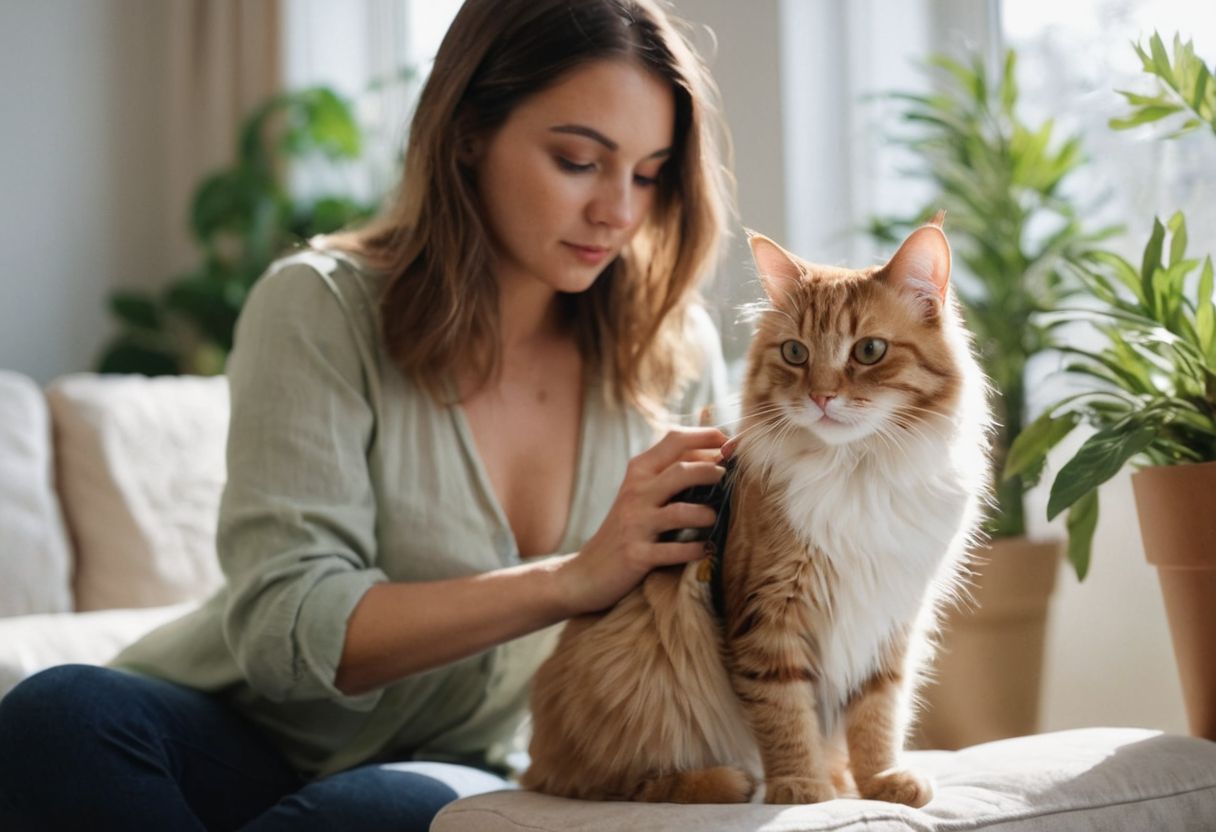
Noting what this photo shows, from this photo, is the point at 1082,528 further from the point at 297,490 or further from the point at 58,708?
the point at 58,708

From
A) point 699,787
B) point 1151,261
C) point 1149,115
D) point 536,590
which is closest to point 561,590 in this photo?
point 536,590

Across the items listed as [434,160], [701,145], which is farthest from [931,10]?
[434,160]

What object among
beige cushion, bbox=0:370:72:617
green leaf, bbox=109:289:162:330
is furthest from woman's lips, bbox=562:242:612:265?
green leaf, bbox=109:289:162:330

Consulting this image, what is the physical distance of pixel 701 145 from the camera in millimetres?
1660

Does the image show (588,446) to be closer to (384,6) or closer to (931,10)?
(931,10)

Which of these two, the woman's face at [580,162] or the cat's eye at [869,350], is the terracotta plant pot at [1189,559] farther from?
the woman's face at [580,162]

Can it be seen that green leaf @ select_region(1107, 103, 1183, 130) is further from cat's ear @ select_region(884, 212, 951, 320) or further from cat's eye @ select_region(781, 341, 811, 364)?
cat's eye @ select_region(781, 341, 811, 364)

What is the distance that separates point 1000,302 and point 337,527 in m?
1.24

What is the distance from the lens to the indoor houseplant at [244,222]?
381 cm

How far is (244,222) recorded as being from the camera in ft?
12.5

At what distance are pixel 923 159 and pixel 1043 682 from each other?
102 cm

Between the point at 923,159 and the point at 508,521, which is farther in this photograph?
the point at 923,159

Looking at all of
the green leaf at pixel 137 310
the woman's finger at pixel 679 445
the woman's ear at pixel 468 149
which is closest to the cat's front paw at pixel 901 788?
the woman's finger at pixel 679 445

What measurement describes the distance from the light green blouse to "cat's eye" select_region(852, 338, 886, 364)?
0.62m
